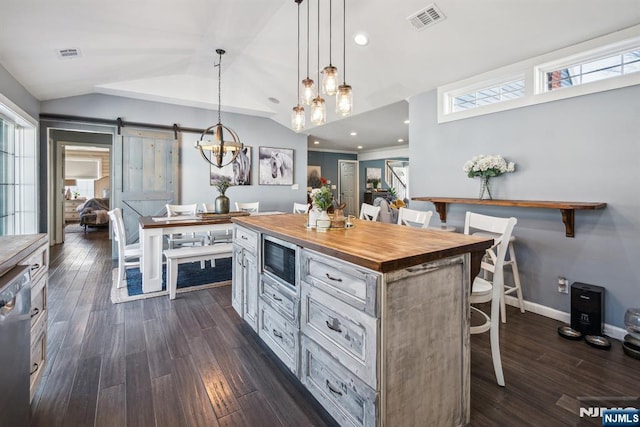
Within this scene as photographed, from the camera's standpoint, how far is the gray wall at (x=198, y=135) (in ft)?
16.9

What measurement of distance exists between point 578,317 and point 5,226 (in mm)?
6474

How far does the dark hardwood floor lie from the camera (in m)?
1.64

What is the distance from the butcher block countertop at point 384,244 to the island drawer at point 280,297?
341 mm

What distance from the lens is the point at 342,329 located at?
143 cm

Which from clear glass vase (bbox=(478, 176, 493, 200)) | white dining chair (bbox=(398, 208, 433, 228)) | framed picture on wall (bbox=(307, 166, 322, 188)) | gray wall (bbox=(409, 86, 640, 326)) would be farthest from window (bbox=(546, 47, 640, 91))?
framed picture on wall (bbox=(307, 166, 322, 188))

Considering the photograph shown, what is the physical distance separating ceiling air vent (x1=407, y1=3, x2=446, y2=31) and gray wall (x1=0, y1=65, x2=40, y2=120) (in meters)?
4.43

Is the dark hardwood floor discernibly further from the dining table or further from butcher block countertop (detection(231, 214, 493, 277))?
butcher block countertop (detection(231, 214, 493, 277))

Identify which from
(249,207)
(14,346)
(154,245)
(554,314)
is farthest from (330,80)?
(249,207)

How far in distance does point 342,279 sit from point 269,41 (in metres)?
3.80

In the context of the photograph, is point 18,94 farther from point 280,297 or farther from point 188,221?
point 280,297

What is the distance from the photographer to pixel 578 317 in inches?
102

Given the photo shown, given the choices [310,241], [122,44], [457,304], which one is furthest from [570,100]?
[122,44]

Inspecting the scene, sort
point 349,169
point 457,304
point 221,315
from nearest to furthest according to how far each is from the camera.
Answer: point 457,304 < point 221,315 < point 349,169

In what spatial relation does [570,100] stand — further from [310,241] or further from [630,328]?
[310,241]
